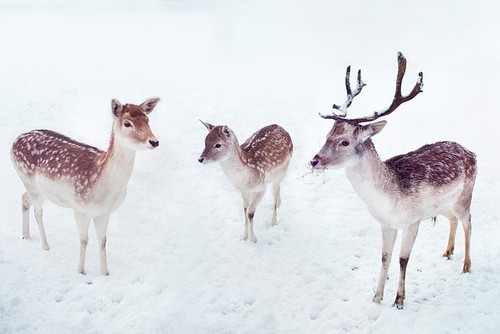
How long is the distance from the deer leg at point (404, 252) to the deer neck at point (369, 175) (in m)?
0.51

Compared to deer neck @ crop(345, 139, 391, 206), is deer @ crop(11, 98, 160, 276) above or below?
below

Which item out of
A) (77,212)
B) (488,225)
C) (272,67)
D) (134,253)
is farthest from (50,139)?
(272,67)

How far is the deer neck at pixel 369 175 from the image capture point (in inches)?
196

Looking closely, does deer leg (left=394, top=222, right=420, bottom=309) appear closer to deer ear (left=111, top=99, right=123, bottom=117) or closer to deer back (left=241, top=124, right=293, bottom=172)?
deer back (left=241, top=124, right=293, bottom=172)

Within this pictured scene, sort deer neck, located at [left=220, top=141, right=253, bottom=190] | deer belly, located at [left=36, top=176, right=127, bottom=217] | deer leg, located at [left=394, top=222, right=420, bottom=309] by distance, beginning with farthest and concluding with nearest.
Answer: deer neck, located at [left=220, top=141, right=253, bottom=190], deer belly, located at [left=36, top=176, right=127, bottom=217], deer leg, located at [left=394, top=222, right=420, bottom=309]

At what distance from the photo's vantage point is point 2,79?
48.2 feet

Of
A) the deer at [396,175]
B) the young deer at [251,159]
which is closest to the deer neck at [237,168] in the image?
the young deer at [251,159]

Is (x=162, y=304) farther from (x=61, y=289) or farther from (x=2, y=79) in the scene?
(x=2, y=79)

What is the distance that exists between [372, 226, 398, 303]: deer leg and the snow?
4.9 inches

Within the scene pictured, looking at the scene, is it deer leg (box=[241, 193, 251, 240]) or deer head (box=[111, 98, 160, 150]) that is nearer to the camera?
deer head (box=[111, 98, 160, 150])

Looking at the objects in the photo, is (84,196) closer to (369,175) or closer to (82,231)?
(82,231)

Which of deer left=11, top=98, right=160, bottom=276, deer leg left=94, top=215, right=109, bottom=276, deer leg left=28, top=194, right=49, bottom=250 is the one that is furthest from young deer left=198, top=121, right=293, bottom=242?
deer leg left=28, top=194, right=49, bottom=250

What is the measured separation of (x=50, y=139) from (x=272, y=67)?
1306 cm

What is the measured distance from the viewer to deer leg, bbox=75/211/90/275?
580cm
